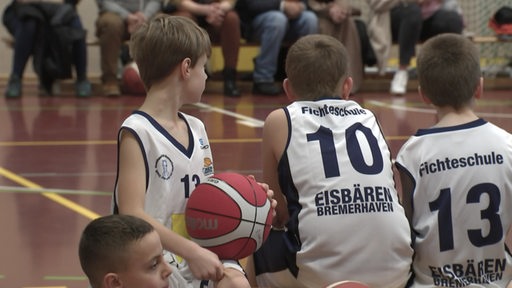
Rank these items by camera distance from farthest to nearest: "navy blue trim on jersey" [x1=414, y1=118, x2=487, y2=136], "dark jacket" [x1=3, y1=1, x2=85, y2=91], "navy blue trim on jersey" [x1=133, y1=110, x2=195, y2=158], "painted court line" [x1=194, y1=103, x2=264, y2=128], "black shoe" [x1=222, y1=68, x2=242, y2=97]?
"black shoe" [x1=222, y1=68, x2=242, y2=97]
"dark jacket" [x1=3, y1=1, x2=85, y2=91]
"painted court line" [x1=194, y1=103, x2=264, y2=128]
"navy blue trim on jersey" [x1=414, y1=118, x2=487, y2=136]
"navy blue trim on jersey" [x1=133, y1=110, x2=195, y2=158]

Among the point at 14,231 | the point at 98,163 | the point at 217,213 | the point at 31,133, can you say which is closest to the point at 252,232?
the point at 217,213

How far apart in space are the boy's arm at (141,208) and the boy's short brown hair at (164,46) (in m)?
0.25

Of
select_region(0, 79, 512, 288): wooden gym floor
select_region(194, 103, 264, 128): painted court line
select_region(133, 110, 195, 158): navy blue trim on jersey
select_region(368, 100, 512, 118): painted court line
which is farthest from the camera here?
select_region(368, 100, 512, 118): painted court line

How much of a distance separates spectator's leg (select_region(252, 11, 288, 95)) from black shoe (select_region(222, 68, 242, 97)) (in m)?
0.23

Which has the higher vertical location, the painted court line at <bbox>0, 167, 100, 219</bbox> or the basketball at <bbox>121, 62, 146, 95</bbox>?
the painted court line at <bbox>0, 167, 100, 219</bbox>

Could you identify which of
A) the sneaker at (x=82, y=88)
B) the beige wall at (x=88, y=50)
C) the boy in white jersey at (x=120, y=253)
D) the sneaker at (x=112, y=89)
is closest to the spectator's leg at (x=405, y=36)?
the sneaker at (x=112, y=89)

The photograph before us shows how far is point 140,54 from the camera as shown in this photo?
10.3 ft

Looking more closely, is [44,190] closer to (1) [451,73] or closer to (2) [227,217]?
(2) [227,217]

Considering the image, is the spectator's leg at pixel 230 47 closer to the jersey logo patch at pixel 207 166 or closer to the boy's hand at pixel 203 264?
the jersey logo patch at pixel 207 166

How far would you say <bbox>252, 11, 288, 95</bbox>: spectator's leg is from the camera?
9.80 m

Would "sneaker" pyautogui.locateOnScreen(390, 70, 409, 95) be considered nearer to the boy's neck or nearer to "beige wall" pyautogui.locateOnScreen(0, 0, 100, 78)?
"beige wall" pyautogui.locateOnScreen(0, 0, 100, 78)

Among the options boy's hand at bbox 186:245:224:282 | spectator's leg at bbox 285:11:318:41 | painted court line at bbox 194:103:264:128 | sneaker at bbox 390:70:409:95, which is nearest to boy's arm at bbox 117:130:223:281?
boy's hand at bbox 186:245:224:282

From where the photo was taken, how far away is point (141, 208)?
2.95 metres

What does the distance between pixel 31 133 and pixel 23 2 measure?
2503 millimetres
